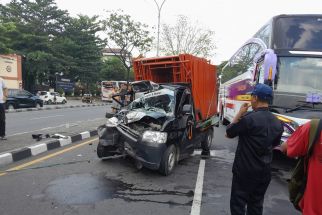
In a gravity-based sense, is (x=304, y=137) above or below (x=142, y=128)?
above

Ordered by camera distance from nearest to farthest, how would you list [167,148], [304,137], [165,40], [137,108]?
[304,137]
[167,148]
[137,108]
[165,40]

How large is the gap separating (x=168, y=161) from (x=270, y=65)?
3.04 metres

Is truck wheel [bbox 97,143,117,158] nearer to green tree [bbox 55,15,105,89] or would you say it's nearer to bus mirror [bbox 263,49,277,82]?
bus mirror [bbox 263,49,277,82]

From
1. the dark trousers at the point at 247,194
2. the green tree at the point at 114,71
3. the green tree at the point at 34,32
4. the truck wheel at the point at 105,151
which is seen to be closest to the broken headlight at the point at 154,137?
the truck wheel at the point at 105,151

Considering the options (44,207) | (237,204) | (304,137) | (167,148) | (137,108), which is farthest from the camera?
(137,108)

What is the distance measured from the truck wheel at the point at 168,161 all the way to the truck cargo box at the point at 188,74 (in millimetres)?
1868

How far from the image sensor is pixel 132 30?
1655 inches

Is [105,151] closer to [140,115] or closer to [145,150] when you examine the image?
[140,115]

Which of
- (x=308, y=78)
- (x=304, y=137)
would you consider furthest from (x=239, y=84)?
(x=304, y=137)

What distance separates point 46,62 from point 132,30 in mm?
10394

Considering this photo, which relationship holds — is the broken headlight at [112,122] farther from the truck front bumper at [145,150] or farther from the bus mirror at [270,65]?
the bus mirror at [270,65]

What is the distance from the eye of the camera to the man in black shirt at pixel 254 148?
146 inches

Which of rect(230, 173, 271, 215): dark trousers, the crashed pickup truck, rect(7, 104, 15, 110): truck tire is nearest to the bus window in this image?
the crashed pickup truck

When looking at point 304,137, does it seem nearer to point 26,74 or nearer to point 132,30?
point 132,30
